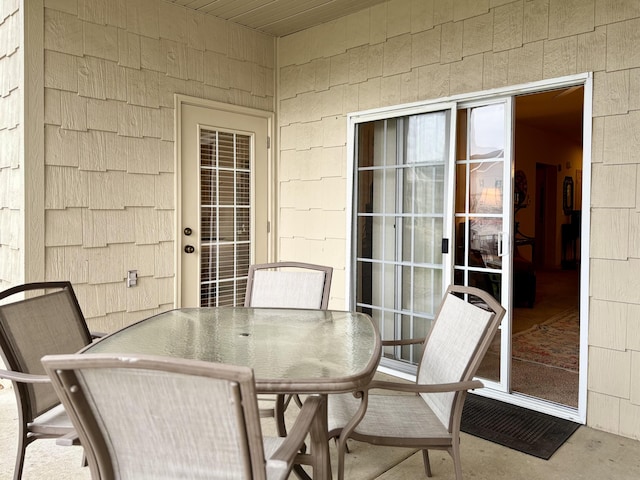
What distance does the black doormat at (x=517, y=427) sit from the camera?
269 centimetres

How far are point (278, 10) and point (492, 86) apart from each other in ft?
6.23

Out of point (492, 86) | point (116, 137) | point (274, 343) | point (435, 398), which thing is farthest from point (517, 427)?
point (116, 137)

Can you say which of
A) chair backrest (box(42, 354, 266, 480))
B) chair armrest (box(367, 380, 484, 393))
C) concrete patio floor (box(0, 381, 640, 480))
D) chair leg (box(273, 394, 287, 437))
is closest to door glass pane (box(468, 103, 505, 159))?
concrete patio floor (box(0, 381, 640, 480))

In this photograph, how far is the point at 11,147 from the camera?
3346mm

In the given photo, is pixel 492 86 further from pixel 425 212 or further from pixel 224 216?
pixel 224 216

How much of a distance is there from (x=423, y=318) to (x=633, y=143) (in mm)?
1777

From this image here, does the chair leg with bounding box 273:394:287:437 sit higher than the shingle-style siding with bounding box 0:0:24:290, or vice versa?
the shingle-style siding with bounding box 0:0:24:290

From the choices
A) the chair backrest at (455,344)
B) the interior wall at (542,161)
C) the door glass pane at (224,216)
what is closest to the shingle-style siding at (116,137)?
the door glass pane at (224,216)

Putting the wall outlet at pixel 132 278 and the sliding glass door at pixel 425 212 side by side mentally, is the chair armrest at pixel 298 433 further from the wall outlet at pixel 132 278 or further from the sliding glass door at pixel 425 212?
the wall outlet at pixel 132 278

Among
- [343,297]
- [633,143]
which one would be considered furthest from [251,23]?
[633,143]

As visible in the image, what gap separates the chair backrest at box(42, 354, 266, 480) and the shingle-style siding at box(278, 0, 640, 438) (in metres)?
2.44

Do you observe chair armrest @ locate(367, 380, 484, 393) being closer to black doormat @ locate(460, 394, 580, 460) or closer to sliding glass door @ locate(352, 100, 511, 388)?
black doormat @ locate(460, 394, 580, 460)

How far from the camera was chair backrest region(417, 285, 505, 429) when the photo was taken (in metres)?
1.87

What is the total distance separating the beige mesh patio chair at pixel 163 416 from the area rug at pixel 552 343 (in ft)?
11.5
